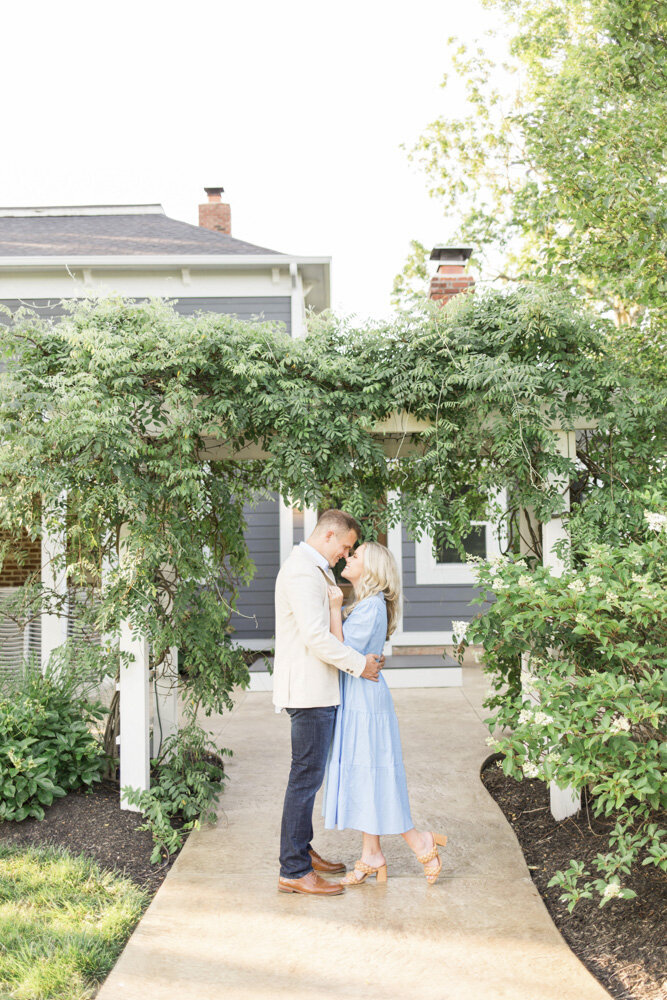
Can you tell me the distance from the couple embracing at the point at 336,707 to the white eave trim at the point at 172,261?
6982mm

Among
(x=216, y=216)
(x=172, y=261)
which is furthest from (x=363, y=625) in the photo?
(x=216, y=216)

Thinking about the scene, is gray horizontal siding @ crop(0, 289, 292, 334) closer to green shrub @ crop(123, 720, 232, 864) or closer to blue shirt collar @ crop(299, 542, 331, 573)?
green shrub @ crop(123, 720, 232, 864)

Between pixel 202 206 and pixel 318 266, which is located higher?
pixel 202 206

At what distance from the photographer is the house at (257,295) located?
984cm

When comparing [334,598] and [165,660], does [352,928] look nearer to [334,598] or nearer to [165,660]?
[334,598]

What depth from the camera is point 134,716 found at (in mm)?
4609

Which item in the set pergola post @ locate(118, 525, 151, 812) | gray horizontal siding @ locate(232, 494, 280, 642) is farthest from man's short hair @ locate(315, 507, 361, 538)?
gray horizontal siding @ locate(232, 494, 280, 642)

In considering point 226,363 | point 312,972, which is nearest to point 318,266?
point 226,363

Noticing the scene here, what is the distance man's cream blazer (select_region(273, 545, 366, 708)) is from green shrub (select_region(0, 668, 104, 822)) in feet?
5.52

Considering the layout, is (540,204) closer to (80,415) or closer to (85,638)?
(80,415)

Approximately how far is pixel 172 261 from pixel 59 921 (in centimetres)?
834

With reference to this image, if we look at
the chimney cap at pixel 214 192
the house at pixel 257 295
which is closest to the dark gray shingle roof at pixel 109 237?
the house at pixel 257 295

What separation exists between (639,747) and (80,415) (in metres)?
3.02

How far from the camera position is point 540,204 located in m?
6.91
